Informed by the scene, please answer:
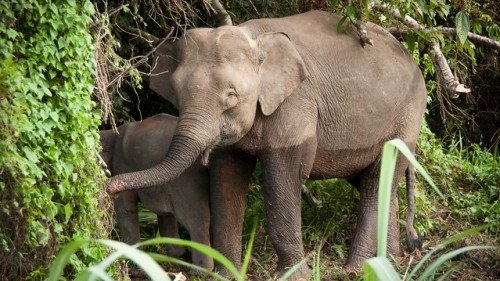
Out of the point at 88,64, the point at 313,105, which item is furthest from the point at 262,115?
the point at 88,64

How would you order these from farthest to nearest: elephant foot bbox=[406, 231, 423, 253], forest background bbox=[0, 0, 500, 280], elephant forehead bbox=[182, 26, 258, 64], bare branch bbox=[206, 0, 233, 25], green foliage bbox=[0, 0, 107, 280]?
bare branch bbox=[206, 0, 233, 25] → elephant foot bbox=[406, 231, 423, 253] → elephant forehead bbox=[182, 26, 258, 64] → forest background bbox=[0, 0, 500, 280] → green foliage bbox=[0, 0, 107, 280]

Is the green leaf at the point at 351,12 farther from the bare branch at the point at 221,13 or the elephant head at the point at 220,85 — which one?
the bare branch at the point at 221,13

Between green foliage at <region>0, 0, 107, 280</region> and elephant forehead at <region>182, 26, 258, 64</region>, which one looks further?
elephant forehead at <region>182, 26, 258, 64</region>

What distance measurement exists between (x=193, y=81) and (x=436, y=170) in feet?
10.8

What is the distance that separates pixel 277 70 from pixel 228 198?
103 centimetres

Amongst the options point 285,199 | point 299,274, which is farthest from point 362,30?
point 299,274

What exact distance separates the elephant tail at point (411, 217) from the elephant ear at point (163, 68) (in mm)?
2132

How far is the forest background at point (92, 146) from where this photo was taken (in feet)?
20.4

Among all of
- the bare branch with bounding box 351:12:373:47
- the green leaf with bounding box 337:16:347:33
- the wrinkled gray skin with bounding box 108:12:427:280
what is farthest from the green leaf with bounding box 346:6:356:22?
the wrinkled gray skin with bounding box 108:12:427:280

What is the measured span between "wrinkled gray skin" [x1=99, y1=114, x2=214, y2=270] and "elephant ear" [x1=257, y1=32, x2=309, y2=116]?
3.04 feet

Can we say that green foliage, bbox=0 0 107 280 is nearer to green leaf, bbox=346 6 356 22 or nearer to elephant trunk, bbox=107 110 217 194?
elephant trunk, bbox=107 110 217 194

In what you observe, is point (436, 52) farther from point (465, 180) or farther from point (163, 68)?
point (163, 68)

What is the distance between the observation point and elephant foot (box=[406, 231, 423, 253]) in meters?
8.98

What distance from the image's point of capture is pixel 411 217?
908cm
